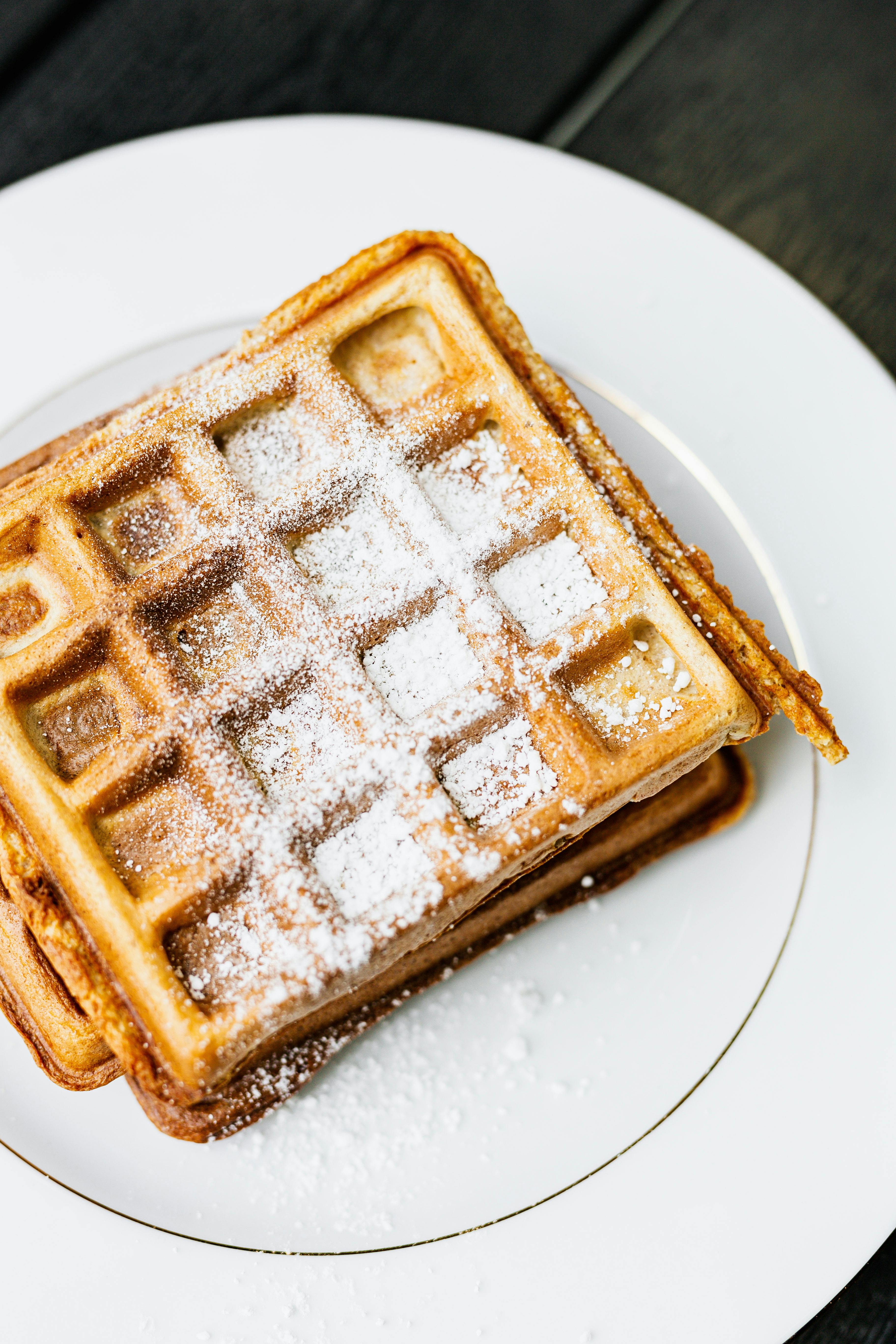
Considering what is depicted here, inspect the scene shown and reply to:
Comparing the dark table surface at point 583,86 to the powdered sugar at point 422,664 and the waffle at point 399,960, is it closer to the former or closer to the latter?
the waffle at point 399,960

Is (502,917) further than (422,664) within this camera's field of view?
Yes

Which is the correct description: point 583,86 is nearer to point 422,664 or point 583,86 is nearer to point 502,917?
point 422,664

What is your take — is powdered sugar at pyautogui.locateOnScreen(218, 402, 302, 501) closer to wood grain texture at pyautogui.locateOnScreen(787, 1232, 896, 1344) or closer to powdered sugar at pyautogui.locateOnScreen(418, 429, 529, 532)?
powdered sugar at pyautogui.locateOnScreen(418, 429, 529, 532)

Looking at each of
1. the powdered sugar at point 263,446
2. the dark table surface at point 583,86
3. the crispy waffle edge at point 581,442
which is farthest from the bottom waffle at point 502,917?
the dark table surface at point 583,86

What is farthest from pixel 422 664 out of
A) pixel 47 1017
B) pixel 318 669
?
pixel 47 1017

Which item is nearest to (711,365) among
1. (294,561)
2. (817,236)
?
(817,236)

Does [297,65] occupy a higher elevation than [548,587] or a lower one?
higher
